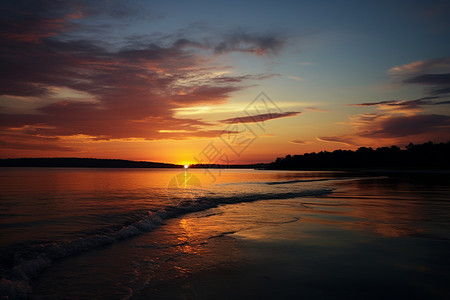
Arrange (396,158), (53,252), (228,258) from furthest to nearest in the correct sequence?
(396,158) < (53,252) < (228,258)

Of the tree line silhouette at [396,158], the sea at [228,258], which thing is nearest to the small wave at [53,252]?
the sea at [228,258]

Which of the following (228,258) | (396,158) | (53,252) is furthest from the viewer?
(396,158)

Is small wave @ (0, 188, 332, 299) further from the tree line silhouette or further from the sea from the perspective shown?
the tree line silhouette

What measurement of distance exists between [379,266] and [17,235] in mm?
11455

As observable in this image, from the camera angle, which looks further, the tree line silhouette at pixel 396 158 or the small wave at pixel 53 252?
the tree line silhouette at pixel 396 158

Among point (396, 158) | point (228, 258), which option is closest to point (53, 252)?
point (228, 258)

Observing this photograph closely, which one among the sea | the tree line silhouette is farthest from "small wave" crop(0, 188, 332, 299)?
the tree line silhouette

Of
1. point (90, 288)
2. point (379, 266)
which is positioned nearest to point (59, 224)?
point (90, 288)

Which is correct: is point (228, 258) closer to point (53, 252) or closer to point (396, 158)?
point (53, 252)

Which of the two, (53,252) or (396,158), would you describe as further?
(396,158)

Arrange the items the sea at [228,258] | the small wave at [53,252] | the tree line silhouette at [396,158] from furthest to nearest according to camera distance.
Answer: the tree line silhouette at [396,158]
the small wave at [53,252]
the sea at [228,258]

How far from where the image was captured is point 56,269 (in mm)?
6996

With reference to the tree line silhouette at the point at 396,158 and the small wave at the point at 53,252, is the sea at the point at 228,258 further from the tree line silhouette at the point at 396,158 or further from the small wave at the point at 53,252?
the tree line silhouette at the point at 396,158

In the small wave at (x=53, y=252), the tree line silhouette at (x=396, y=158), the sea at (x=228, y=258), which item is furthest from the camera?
the tree line silhouette at (x=396, y=158)
